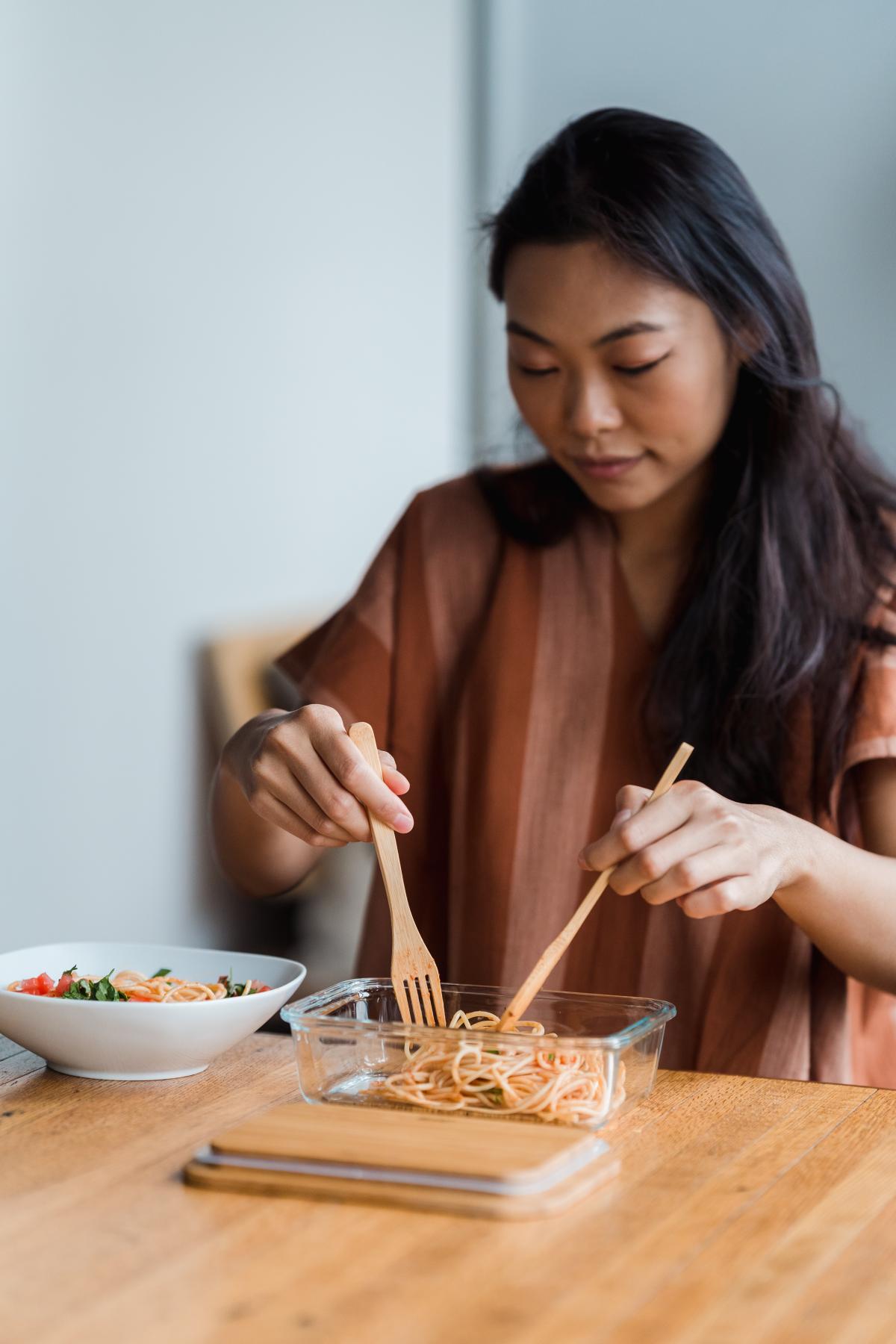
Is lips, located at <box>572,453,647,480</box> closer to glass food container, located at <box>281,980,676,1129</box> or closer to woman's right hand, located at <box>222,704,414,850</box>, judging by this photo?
woman's right hand, located at <box>222,704,414,850</box>

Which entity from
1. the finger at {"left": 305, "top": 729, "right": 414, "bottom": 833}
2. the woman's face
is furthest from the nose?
the finger at {"left": 305, "top": 729, "right": 414, "bottom": 833}

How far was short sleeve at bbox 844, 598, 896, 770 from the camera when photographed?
1.41 m

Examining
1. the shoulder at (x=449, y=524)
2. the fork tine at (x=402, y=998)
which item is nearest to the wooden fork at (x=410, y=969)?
the fork tine at (x=402, y=998)

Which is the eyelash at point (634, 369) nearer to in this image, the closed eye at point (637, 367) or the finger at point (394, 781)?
the closed eye at point (637, 367)

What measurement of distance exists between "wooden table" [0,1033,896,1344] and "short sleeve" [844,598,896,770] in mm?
508

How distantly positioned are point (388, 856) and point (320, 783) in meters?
0.08

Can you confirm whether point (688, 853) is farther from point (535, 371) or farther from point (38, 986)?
point (535, 371)

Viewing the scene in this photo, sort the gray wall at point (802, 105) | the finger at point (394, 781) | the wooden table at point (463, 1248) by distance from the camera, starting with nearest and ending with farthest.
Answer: the wooden table at point (463, 1248) < the finger at point (394, 781) < the gray wall at point (802, 105)

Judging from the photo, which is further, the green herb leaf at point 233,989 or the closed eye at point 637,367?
the closed eye at point 637,367

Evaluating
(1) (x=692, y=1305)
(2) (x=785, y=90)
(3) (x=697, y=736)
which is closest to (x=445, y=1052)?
(1) (x=692, y=1305)

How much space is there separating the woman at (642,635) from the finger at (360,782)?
0.14 m

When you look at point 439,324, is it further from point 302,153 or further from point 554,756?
point 554,756

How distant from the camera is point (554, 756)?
1588 millimetres

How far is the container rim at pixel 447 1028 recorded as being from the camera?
91 centimetres
